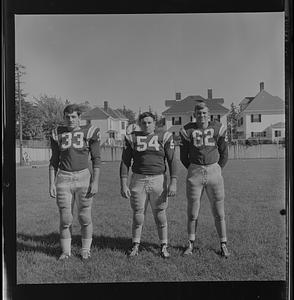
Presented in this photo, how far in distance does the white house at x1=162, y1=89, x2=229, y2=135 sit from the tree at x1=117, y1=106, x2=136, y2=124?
209 mm

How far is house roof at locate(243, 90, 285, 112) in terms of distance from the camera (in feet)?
10.7

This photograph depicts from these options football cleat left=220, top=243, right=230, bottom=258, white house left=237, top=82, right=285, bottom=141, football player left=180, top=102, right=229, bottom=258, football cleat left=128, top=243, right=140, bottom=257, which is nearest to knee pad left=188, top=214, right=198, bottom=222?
football player left=180, top=102, right=229, bottom=258

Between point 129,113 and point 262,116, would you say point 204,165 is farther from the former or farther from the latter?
point 129,113

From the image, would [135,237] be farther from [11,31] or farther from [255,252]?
[11,31]

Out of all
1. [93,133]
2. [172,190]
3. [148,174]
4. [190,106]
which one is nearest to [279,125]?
[190,106]

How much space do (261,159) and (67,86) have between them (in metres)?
1.44

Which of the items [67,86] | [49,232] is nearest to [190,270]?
[49,232]

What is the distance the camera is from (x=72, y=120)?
10.8 feet

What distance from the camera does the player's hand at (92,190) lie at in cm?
331

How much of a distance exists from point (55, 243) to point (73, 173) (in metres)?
0.51

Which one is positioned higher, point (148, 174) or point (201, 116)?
A: point (201, 116)

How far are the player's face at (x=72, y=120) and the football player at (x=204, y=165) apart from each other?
28.7 inches

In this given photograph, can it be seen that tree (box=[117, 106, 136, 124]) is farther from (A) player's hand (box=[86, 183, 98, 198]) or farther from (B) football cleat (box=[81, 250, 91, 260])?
(B) football cleat (box=[81, 250, 91, 260])

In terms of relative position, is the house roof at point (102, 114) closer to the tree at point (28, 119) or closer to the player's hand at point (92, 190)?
the tree at point (28, 119)
